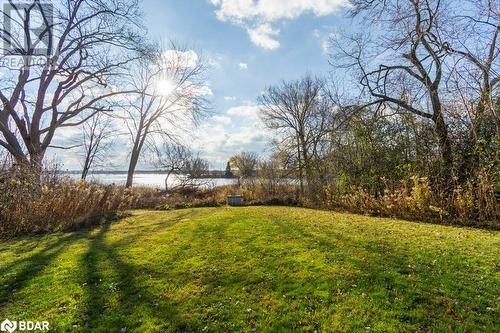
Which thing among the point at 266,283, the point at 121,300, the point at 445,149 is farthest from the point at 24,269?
the point at 445,149

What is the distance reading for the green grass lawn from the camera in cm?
292

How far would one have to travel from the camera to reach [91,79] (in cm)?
1495

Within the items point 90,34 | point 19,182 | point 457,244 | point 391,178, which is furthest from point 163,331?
point 90,34

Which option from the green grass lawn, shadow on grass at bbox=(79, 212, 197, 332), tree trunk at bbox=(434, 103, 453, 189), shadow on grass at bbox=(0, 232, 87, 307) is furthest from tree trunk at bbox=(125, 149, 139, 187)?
tree trunk at bbox=(434, 103, 453, 189)

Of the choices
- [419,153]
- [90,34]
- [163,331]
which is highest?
[90,34]

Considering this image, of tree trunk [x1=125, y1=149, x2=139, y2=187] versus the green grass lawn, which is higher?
tree trunk [x1=125, y1=149, x2=139, y2=187]

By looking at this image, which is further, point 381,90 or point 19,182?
point 381,90

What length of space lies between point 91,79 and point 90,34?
7.30 ft

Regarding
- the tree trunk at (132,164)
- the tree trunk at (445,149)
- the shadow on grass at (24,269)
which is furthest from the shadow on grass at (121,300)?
the tree trunk at (132,164)

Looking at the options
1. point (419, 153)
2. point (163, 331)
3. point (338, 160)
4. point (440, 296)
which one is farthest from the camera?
point (338, 160)

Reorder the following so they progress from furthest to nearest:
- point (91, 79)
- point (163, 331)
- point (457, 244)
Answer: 1. point (91, 79)
2. point (457, 244)
3. point (163, 331)

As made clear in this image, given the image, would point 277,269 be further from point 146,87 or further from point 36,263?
point 146,87

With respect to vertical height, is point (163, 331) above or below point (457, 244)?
below

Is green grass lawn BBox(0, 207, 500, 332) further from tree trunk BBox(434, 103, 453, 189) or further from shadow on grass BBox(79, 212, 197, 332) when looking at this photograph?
tree trunk BBox(434, 103, 453, 189)
